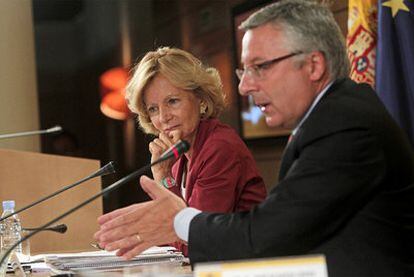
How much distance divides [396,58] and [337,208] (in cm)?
182

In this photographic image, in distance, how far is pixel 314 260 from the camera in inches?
36.8

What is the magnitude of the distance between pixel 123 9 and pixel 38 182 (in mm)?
3669

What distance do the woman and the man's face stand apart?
671mm

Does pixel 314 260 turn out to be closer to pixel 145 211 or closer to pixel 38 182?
pixel 145 211

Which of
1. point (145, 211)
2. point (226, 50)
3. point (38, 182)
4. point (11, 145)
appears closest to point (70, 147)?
point (11, 145)

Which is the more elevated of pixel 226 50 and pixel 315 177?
pixel 226 50

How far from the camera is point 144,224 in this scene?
1670 millimetres

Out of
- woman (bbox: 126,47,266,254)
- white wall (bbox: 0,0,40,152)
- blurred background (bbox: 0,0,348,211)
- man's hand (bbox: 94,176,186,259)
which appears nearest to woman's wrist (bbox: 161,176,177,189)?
woman (bbox: 126,47,266,254)

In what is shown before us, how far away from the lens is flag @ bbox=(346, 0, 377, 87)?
126 inches

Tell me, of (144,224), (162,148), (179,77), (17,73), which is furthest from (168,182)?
(17,73)

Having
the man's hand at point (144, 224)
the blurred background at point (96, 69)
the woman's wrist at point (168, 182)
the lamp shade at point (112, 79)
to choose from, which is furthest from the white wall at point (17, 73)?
the man's hand at point (144, 224)

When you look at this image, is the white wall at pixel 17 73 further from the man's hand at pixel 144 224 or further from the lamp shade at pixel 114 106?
the man's hand at pixel 144 224

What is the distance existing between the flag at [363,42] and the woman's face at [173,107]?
2.98 ft

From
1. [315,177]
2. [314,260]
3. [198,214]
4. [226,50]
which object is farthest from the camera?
[226,50]
